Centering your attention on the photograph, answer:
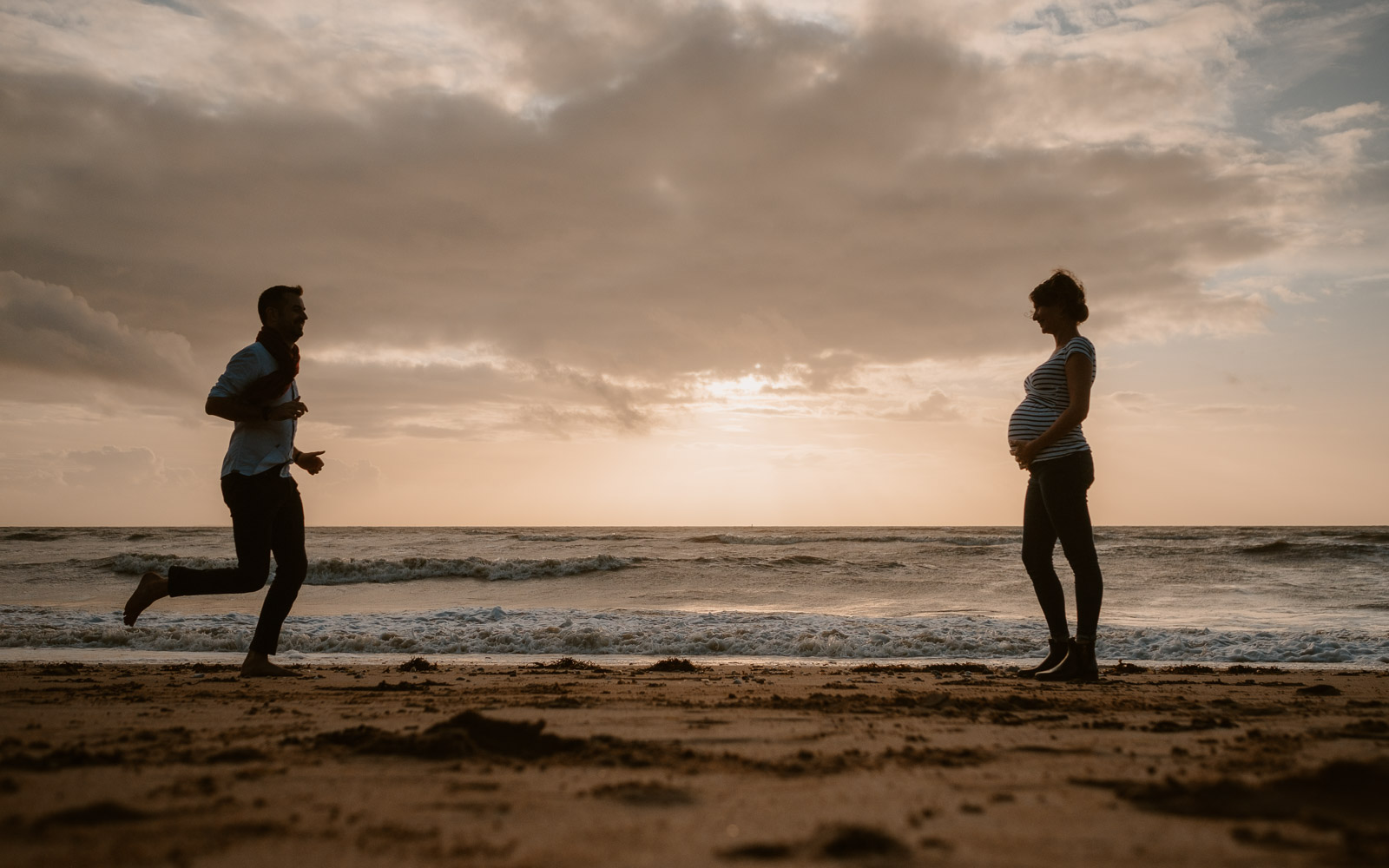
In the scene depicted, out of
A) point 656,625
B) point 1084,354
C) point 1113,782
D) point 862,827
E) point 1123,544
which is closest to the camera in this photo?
point 862,827

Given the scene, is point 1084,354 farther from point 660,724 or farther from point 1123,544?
point 1123,544

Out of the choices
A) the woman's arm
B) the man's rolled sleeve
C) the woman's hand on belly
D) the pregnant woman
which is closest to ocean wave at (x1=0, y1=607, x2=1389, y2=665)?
the pregnant woman

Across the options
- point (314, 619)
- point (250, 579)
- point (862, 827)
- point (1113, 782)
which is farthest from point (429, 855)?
point (314, 619)

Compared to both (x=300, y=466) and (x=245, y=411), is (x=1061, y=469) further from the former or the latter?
(x=245, y=411)

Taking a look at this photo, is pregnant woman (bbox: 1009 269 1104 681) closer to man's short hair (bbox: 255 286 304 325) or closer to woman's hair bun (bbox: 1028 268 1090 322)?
woman's hair bun (bbox: 1028 268 1090 322)

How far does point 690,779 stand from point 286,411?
296 cm

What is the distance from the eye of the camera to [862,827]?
1.52 m

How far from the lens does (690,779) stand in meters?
1.95

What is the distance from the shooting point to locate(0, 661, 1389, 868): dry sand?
55.9 inches

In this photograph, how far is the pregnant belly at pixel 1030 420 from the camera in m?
4.38

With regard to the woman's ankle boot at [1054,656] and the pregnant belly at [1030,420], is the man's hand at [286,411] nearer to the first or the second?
the pregnant belly at [1030,420]

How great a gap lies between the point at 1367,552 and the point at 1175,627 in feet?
52.0

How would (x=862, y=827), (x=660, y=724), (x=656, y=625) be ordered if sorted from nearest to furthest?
1. (x=862, y=827)
2. (x=660, y=724)
3. (x=656, y=625)

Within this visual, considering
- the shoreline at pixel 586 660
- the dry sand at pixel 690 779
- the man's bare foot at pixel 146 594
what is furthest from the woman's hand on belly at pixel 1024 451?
the man's bare foot at pixel 146 594
